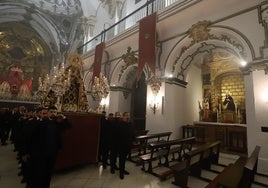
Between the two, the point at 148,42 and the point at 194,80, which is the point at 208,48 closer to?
the point at 194,80

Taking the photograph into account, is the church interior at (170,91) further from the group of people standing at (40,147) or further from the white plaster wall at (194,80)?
the group of people standing at (40,147)

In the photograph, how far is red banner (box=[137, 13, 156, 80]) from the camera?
24.2 feet

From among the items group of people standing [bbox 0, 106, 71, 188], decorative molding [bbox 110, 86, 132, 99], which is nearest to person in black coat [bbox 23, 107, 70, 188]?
group of people standing [bbox 0, 106, 71, 188]

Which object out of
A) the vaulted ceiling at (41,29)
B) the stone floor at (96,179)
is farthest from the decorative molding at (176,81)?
the vaulted ceiling at (41,29)

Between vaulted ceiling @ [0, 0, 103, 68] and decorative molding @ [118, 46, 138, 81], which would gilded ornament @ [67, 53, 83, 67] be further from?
vaulted ceiling @ [0, 0, 103, 68]

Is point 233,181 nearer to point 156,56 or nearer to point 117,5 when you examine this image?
point 156,56

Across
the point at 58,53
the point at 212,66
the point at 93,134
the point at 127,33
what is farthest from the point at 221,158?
the point at 58,53

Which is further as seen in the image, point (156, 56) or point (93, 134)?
point (156, 56)

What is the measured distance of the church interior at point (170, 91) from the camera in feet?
13.5

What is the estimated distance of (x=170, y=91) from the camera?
25.2ft

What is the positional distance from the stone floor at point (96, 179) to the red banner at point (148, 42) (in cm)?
456

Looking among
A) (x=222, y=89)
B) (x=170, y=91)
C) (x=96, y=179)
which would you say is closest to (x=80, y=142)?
(x=96, y=179)

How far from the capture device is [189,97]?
29.5ft

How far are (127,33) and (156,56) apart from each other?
2.29m
